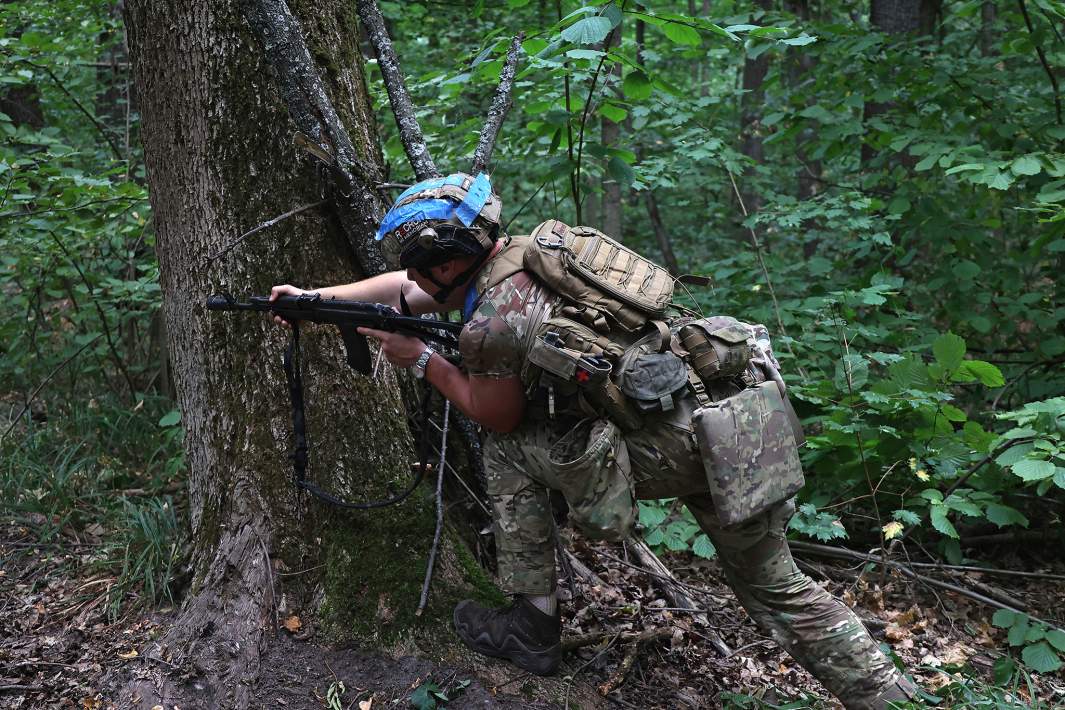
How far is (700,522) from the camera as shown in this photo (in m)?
3.03

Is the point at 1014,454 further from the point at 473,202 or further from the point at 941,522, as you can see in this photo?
the point at 473,202

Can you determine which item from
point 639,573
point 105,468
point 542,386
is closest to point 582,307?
point 542,386

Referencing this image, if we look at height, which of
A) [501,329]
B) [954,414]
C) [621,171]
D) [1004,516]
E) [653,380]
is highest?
[501,329]

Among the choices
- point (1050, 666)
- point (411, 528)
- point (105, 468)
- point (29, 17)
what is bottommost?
point (1050, 666)

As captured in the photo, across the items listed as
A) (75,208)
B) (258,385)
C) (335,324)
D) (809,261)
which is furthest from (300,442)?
(809,261)

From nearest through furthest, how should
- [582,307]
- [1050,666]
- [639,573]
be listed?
1. [582,307]
2. [1050,666]
3. [639,573]

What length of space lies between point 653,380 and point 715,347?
287 millimetres

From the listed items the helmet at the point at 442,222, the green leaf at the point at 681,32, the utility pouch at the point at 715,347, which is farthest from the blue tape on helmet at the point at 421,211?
the green leaf at the point at 681,32

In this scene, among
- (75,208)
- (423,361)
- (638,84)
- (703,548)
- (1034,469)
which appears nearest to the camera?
(423,361)

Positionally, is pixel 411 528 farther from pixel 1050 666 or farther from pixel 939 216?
pixel 939 216

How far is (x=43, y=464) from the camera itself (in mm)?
4832

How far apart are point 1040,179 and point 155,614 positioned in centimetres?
598

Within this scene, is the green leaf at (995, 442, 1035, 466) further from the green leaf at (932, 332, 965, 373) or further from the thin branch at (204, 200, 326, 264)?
the thin branch at (204, 200, 326, 264)

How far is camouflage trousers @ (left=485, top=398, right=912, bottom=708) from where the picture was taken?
2846mm
